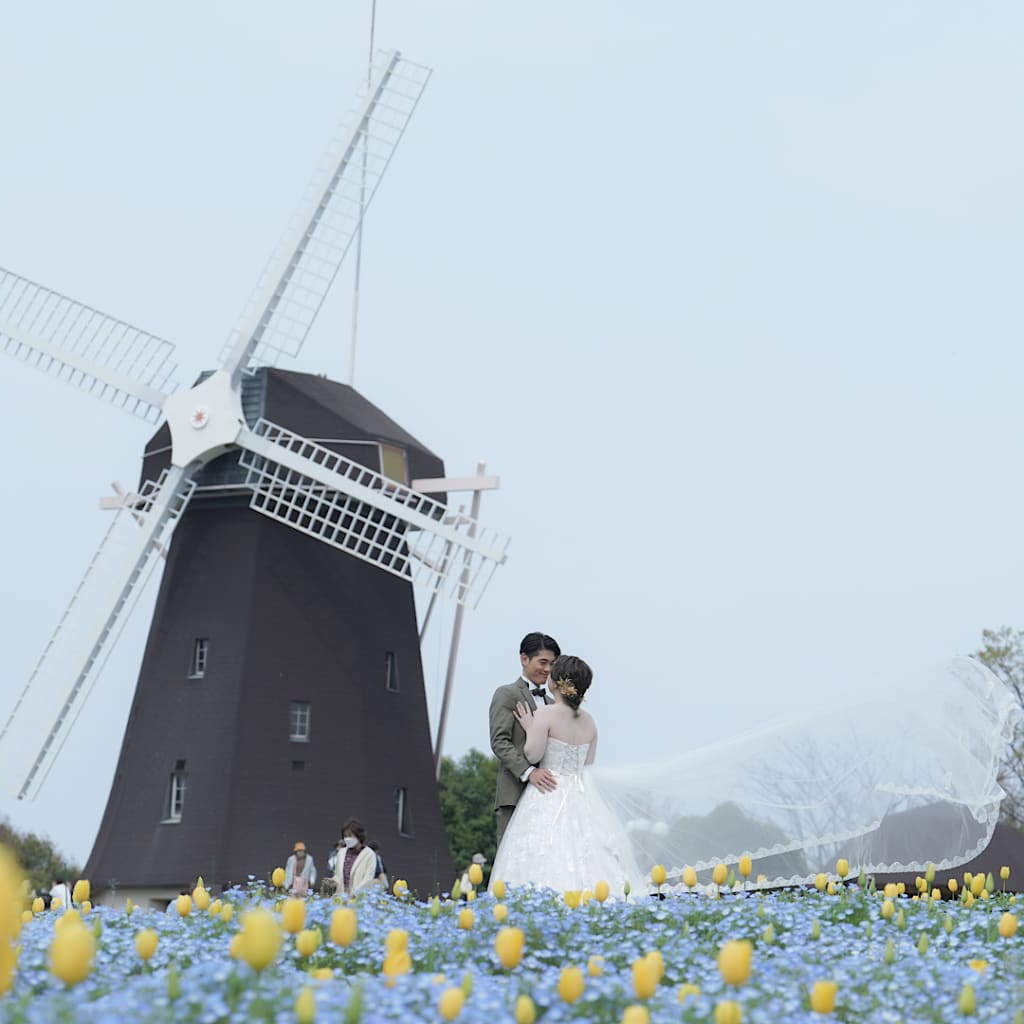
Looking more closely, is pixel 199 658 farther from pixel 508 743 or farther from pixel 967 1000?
pixel 967 1000

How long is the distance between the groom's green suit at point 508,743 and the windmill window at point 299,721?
14.1m

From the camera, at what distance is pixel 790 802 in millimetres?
9633

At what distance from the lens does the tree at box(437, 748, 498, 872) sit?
49469 mm

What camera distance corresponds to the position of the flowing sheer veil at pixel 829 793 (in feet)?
30.8

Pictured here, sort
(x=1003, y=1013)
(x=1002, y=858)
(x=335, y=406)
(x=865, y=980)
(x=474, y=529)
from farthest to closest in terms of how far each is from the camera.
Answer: (x=335, y=406)
(x=474, y=529)
(x=1002, y=858)
(x=865, y=980)
(x=1003, y=1013)

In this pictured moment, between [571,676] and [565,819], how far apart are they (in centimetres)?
79

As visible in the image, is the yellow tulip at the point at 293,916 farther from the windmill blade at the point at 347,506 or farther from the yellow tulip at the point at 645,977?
the windmill blade at the point at 347,506

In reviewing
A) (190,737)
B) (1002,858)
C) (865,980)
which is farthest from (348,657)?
(865,980)

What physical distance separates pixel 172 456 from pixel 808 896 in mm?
16483

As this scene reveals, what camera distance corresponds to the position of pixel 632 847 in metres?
9.12

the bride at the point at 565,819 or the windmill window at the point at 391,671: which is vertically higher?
the windmill window at the point at 391,671

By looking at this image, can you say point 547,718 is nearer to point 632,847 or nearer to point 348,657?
point 632,847

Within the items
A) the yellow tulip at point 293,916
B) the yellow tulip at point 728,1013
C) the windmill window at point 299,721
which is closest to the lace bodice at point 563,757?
the yellow tulip at point 293,916

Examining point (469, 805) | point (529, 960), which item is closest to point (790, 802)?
point (529, 960)
